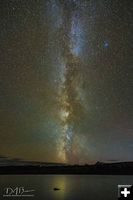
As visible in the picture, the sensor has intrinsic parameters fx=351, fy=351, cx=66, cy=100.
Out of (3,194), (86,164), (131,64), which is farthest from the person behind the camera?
(86,164)

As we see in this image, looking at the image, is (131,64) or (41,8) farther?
(131,64)

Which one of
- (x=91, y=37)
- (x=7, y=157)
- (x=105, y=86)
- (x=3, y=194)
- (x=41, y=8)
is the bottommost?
(x=3, y=194)

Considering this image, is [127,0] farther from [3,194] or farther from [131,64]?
[3,194]

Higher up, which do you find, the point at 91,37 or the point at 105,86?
the point at 91,37

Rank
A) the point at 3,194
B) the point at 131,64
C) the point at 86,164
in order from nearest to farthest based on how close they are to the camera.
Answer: the point at 3,194, the point at 131,64, the point at 86,164

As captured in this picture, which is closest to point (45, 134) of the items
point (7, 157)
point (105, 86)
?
point (7, 157)

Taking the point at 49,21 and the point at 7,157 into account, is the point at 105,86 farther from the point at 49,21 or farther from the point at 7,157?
the point at 7,157

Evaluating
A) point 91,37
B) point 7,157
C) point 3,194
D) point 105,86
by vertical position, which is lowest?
point 3,194

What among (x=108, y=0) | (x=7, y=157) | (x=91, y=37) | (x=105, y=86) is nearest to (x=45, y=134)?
(x=7, y=157)

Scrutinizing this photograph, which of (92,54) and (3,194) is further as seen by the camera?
(92,54)
